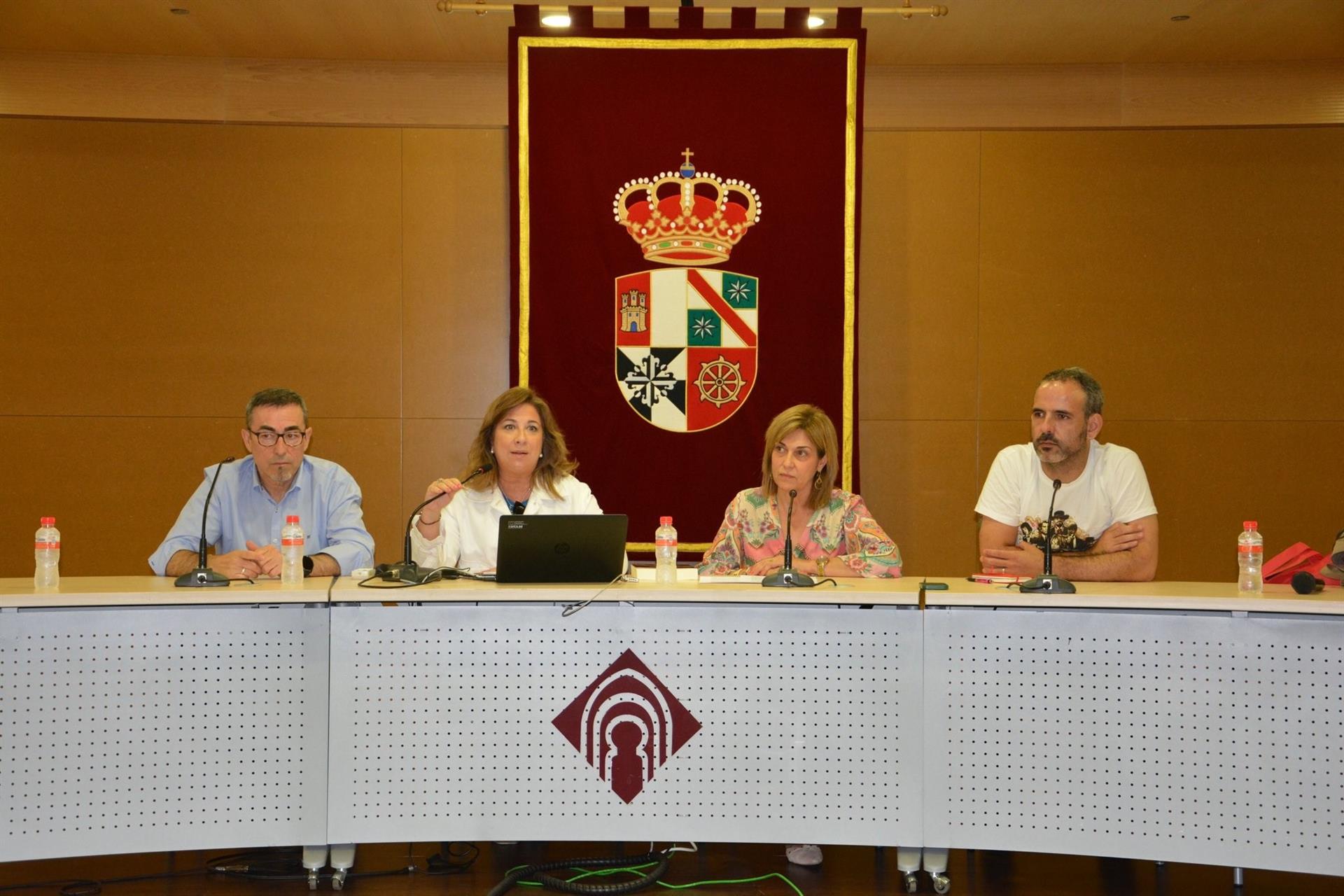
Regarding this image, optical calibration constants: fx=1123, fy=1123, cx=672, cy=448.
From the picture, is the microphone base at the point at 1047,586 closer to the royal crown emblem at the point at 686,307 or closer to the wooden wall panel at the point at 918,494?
the royal crown emblem at the point at 686,307

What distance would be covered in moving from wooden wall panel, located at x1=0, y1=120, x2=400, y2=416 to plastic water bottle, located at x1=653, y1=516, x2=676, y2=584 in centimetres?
236

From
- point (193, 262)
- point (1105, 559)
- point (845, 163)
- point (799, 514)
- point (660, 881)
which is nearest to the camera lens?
point (660, 881)

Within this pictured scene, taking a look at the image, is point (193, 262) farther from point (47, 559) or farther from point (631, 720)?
point (631, 720)

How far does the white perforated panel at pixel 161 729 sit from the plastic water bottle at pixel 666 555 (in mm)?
902

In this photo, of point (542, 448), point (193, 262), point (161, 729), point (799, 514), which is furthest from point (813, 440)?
point (193, 262)

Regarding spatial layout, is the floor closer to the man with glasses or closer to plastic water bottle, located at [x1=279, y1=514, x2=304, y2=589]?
plastic water bottle, located at [x1=279, y1=514, x2=304, y2=589]

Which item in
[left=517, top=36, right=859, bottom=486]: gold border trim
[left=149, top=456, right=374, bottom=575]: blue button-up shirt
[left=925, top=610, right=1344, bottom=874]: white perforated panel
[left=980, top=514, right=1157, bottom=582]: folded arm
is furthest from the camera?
[left=517, top=36, right=859, bottom=486]: gold border trim

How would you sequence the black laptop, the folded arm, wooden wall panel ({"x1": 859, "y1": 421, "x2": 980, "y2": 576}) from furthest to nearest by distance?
wooden wall panel ({"x1": 859, "y1": 421, "x2": 980, "y2": 576}) < the folded arm < the black laptop

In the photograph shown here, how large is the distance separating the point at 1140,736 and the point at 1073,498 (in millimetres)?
1037

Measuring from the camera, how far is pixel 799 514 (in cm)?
365

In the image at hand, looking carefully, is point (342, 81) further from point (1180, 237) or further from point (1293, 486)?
point (1293, 486)

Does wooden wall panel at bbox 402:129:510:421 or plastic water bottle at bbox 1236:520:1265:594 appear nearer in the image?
plastic water bottle at bbox 1236:520:1265:594

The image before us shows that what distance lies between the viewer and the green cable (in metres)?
2.91

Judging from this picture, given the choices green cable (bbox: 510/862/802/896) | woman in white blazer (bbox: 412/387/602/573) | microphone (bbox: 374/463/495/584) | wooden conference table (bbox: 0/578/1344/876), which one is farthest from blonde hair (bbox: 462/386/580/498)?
green cable (bbox: 510/862/802/896)
